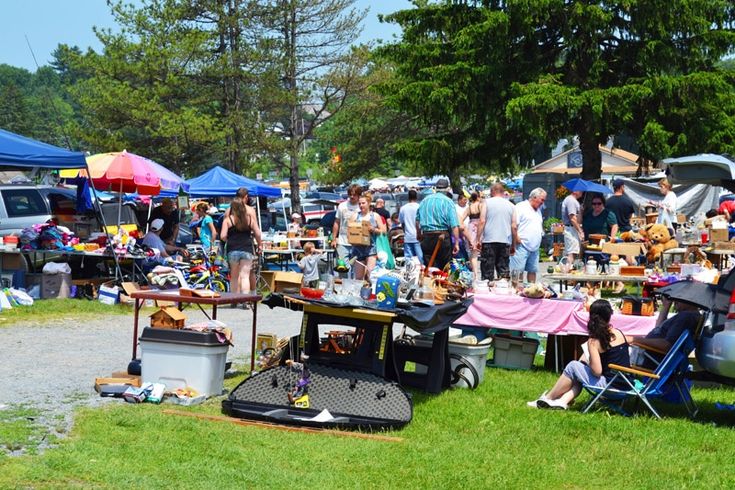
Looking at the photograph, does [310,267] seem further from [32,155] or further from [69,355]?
[69,355]

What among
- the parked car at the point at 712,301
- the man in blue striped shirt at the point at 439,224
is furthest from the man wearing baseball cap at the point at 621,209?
the parked car at the point at 712,301

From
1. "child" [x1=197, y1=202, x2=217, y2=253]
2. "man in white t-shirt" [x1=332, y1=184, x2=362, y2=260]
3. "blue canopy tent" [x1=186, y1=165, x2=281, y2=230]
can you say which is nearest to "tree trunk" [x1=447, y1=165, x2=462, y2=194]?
"blue canopy tent" [x1=186, y1=165, x2=281, y2=230]

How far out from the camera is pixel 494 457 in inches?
278

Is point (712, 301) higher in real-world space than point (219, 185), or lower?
lower

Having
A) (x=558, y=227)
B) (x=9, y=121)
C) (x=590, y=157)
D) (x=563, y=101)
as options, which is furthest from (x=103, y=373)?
(x=9, y=121)

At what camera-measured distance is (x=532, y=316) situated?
35.2ft

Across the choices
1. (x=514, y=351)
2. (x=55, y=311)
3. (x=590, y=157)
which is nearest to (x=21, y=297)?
(x=55, y=311)

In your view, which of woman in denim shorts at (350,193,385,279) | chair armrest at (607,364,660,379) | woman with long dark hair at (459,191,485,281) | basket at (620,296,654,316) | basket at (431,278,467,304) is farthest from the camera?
woman with long dark hair at (459,191,485,281)

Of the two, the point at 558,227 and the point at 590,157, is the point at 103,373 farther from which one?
the point at 590,157

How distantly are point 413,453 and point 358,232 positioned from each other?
802 centimetres

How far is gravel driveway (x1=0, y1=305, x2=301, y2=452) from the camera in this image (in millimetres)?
8508

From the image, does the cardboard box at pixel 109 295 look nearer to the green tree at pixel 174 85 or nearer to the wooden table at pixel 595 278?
the wooden table at pixel 595 278

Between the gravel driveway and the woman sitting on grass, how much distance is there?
3.61 m

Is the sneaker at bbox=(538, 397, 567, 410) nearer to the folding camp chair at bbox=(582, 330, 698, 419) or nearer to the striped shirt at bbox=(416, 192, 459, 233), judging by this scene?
the folding camp chair at bbox=(582, 330, 698, 419)
